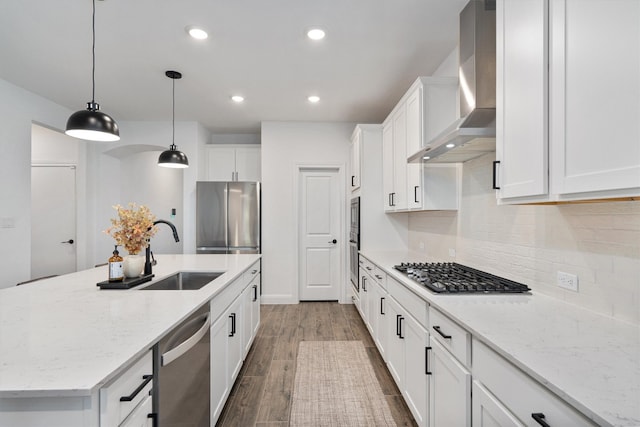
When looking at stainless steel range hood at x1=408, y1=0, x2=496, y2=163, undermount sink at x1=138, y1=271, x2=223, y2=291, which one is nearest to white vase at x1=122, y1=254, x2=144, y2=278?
undermount sink at x1=138, y1=271, x2=223, y2=291

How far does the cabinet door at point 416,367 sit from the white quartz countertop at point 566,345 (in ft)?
1.09

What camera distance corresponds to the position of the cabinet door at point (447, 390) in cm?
125

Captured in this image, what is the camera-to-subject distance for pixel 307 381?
248 cm

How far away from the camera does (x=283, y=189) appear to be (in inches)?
187

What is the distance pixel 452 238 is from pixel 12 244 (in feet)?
15.8

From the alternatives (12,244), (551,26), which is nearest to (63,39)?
(12,244)

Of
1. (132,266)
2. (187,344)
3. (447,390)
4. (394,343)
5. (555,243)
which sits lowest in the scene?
(394,343)

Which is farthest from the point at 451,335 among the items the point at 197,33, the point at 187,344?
the point at 197,33

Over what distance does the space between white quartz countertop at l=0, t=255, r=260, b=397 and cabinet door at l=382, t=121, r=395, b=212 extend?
226cm

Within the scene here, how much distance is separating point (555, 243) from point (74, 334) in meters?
2.18

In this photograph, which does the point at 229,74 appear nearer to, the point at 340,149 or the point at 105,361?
the point at 340,149

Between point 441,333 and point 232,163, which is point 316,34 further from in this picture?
point 232,163

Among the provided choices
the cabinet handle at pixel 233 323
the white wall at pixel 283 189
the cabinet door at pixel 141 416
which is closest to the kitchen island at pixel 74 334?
the cabinet door at pixel 141 416

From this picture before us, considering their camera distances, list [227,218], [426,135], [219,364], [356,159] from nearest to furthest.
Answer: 1. [219,364]
2. [426,135]
3. [356,159]
4. [227,218]
